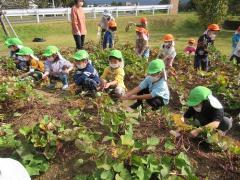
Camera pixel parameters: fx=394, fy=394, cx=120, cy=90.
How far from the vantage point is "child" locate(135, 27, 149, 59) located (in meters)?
9.55

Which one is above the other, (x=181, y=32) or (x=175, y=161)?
(x=175, y=161)

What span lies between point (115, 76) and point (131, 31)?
15614 millimetres

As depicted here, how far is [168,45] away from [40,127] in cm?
534

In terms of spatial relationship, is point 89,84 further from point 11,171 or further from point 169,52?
point 11,171

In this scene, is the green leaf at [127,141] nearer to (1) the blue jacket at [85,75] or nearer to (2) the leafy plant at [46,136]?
(2) the leafy plant at [46,136]

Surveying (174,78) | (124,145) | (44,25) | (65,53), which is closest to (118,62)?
(174,78)

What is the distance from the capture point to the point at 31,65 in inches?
321

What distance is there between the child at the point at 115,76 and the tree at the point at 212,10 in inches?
593

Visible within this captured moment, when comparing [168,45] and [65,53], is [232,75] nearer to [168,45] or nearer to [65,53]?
[168,45]

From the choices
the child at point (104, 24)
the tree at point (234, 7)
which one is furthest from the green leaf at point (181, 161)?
the tree at point (234, 7)

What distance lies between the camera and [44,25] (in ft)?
69.6

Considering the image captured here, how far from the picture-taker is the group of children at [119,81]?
4.52 m

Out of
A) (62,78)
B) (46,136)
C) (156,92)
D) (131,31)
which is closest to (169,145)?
(46,136)

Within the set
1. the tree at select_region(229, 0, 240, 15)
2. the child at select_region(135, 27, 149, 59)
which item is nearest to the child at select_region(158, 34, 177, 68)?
the child at select_region(135, 27, 149, 59)
